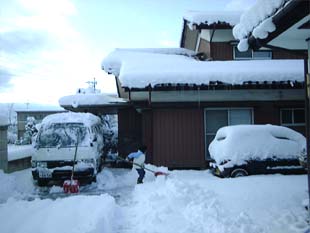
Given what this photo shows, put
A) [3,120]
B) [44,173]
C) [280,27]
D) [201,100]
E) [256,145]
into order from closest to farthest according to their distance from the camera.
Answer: [280,27], [256,145], [44,173], [3,120], [201,100]

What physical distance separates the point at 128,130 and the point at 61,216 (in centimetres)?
Result: 1007

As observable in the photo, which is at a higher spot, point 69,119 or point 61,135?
point 69,119

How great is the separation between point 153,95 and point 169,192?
227 inches

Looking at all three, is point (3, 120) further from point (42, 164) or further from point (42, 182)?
point (42, 182)

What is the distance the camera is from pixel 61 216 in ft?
22.1

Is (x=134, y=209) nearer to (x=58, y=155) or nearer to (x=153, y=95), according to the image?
(x=58, y=155)

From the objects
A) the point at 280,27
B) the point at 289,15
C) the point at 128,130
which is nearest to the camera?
the point at 289,15

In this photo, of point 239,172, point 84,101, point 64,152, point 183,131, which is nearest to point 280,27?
point 239,172

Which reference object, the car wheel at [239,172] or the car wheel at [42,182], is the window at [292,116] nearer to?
the car wheel at [239,172]

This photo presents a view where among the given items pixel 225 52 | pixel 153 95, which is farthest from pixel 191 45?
pixel 153 95

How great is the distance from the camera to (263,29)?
504cm

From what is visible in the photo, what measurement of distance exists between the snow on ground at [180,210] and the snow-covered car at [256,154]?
2.04 feet

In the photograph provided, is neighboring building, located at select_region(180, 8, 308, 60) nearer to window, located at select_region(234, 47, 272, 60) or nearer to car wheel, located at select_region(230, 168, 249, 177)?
window, located at select_region(234, 47, 272, 60)

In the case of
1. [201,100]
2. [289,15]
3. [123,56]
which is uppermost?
[123,56]
